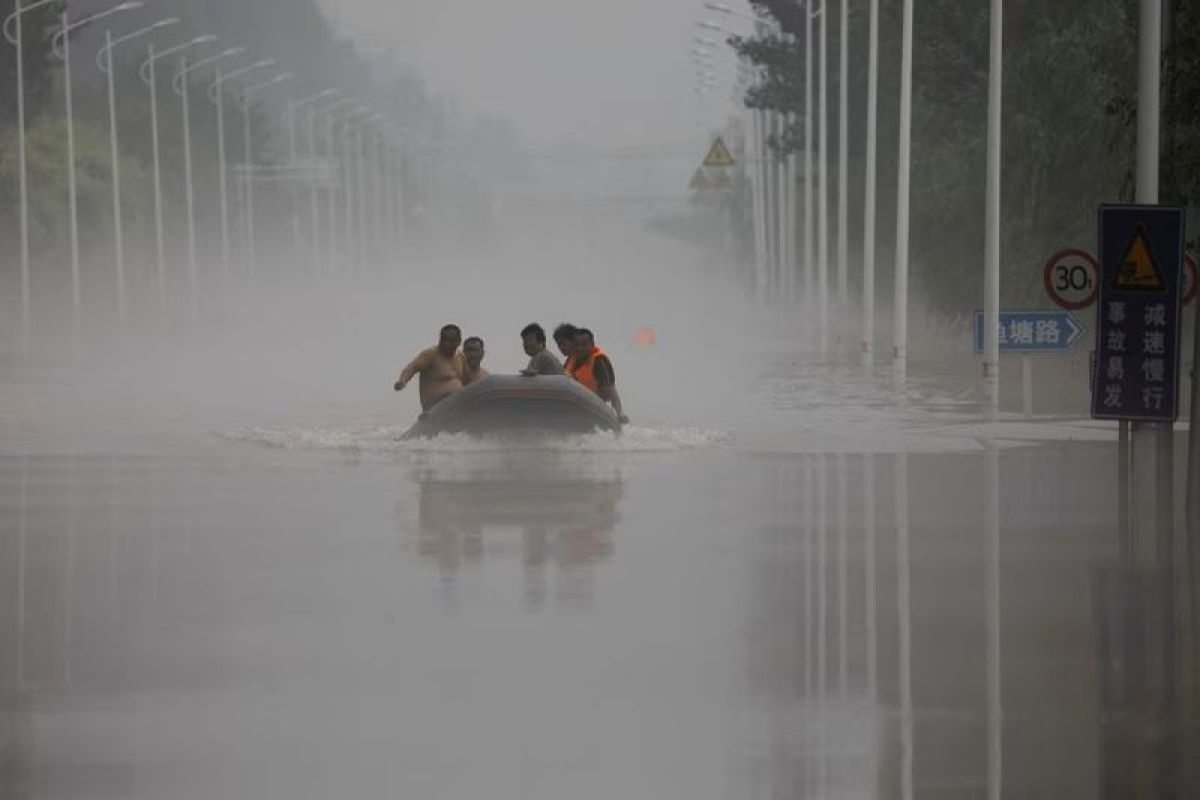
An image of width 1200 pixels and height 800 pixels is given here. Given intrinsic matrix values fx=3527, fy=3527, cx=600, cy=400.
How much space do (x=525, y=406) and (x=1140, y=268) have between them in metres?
10.6

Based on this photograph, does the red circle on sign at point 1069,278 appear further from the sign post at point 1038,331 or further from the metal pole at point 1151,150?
the sign post at point 1038,331

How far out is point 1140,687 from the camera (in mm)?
16109

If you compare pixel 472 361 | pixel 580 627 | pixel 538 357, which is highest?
pixel 538 357

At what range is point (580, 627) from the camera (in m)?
18.6

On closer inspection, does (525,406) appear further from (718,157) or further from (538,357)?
(718,157)

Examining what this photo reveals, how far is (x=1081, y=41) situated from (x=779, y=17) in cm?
7423

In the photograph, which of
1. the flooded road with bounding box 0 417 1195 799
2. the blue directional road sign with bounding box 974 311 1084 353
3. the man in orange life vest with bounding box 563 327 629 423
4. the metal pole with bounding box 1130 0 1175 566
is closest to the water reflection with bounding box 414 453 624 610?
the flooded road with bounding box 0 417 1195 799

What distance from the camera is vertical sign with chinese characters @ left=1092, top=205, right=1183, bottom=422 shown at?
26.7m

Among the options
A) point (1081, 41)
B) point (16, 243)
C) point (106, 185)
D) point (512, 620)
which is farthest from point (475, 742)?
point (106, 185)

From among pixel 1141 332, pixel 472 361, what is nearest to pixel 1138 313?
pixel 1141 332

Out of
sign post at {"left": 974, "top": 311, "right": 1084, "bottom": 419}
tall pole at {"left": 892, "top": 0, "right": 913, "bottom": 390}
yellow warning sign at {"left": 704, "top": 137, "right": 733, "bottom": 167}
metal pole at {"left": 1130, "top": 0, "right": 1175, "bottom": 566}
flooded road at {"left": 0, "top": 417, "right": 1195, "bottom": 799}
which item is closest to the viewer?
flooded road at {"left": 0, "top": 417, "right": 1195, "bottom": 799}

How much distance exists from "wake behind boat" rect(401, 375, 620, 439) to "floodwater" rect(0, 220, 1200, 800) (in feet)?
0.87

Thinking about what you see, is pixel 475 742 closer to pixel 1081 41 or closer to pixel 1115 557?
pixel 1115 557

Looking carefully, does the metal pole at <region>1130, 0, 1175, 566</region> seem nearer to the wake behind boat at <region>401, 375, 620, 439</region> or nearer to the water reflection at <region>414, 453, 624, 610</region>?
→ the water reflection at <region>414, 453, 624, 610</region>
